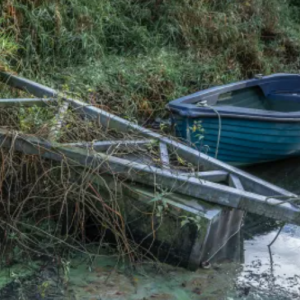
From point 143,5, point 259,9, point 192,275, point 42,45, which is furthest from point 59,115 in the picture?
point 259,9

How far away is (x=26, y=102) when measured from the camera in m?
5.59

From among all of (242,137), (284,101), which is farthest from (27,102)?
(284,101)

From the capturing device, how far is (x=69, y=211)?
5.03 metres

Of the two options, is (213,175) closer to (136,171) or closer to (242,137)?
(136,171)

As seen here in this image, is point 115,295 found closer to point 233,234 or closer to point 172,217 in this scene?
point 172,217

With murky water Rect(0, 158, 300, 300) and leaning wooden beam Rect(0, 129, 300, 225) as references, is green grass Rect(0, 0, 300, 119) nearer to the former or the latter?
leaning wooden beam Rect(0, 129, 300, 225)

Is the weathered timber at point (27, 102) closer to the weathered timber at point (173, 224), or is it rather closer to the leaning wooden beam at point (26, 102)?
the leaning wooden beam at point (26, 102)

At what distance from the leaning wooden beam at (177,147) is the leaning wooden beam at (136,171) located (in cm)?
36

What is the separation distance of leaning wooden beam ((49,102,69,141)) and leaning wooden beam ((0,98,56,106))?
182 millimetres

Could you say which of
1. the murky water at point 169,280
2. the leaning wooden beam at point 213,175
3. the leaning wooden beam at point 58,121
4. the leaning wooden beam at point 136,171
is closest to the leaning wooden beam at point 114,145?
the leaning wooden beam at point 136,171

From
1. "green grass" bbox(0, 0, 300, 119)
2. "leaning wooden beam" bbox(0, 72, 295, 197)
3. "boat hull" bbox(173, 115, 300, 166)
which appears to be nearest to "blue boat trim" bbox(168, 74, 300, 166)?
"boat hull" bbox(173, 115, 300, 166)

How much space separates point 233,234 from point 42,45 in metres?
4.22

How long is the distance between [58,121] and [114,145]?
521 mm

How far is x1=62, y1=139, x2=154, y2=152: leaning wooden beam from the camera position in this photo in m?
4.89
